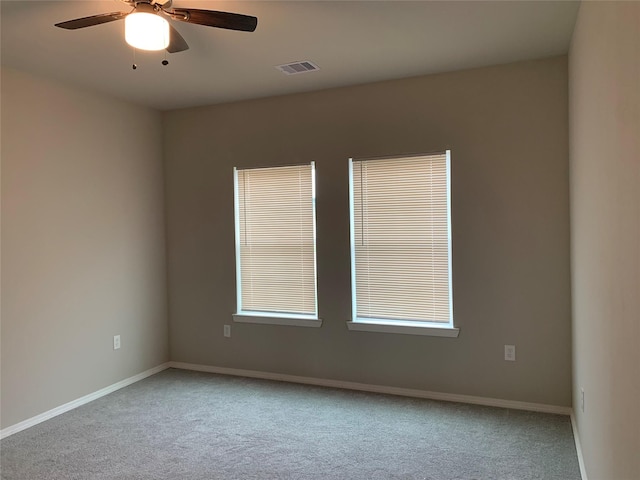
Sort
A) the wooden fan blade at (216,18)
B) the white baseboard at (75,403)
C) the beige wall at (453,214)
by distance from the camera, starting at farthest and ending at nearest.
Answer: the beige wall at (453,214) < the white baseboard at (75,403) < the wooden fan blade at (216,18)

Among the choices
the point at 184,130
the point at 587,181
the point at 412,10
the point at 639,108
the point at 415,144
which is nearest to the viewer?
the point at 639,108

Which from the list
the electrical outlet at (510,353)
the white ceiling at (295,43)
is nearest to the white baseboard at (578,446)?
the electrical outlet at (510,353)

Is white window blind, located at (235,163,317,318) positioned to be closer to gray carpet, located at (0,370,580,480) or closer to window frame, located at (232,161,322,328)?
window frame, located at (232,161,322,328)

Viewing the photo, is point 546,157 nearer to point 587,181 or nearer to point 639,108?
point 587,181

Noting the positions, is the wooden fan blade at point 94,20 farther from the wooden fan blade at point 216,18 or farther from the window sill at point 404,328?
the window sill at point 404,328

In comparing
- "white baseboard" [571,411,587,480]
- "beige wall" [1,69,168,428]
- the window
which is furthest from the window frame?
"white baseboard" [571,411,587,480]

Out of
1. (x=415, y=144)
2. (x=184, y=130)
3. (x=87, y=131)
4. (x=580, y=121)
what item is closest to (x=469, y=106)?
(x=415, y=144)

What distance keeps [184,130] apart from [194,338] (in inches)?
80.2

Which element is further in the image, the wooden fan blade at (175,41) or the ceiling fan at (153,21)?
the wooden fan blade at (175,41)

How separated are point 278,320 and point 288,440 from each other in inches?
53.6

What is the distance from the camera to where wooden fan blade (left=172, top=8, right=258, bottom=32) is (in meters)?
2.11

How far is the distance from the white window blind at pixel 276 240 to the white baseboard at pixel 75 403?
1.07 m

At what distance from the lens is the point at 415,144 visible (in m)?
3.79

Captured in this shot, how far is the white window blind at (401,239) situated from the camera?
3777mm
